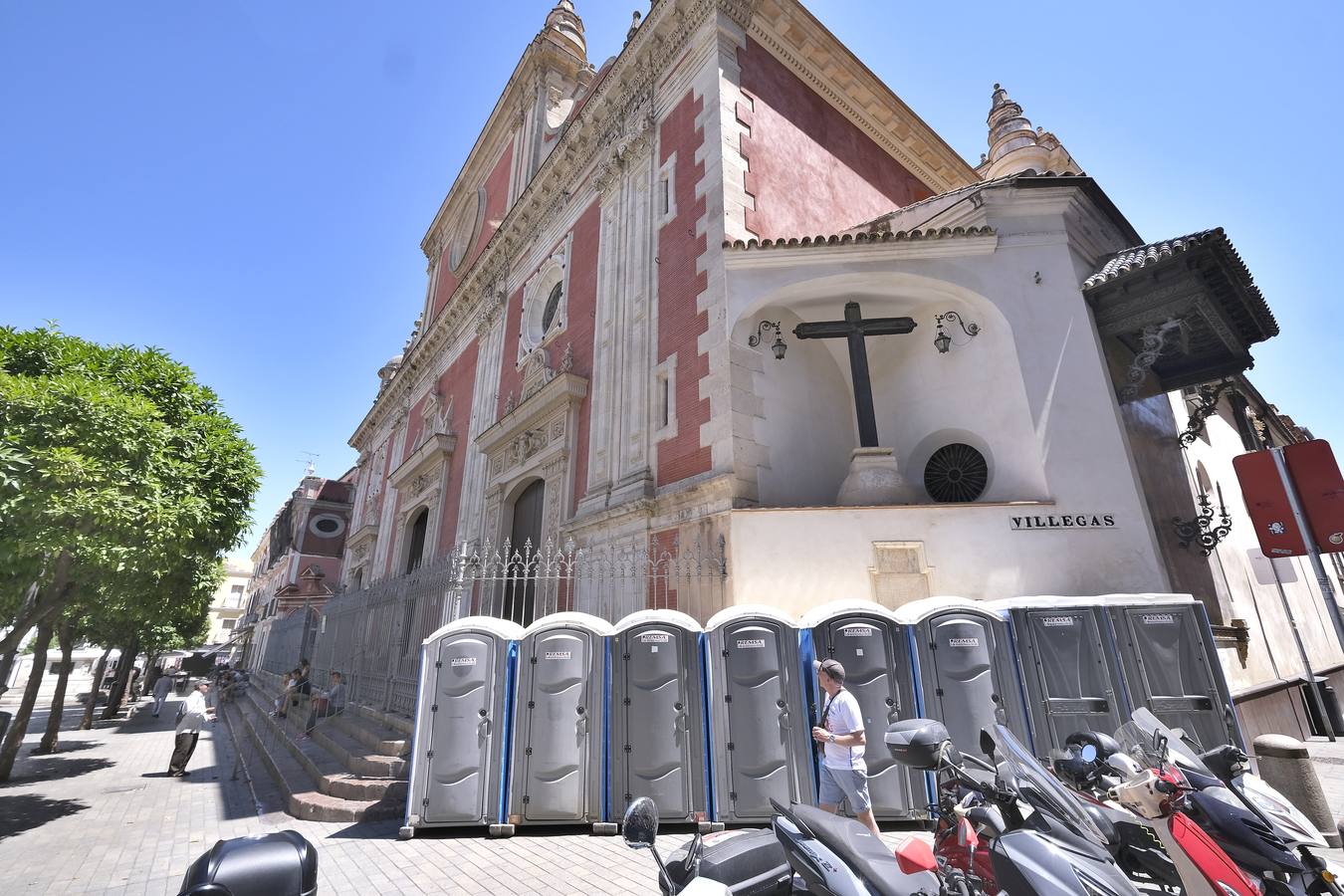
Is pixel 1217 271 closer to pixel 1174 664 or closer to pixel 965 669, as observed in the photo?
pixel 1174 664

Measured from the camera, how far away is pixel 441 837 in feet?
17.9

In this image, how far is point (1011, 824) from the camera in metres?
2.70

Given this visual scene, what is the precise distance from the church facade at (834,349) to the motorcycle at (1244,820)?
391cm

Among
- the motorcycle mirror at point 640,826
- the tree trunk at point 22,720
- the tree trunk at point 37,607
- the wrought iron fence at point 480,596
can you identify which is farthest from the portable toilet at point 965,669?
the tree trunk at point 22,720

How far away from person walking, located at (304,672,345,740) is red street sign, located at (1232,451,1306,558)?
47.4ft

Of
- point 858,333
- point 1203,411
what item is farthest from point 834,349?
point 1203,411

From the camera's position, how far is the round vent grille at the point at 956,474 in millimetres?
8773

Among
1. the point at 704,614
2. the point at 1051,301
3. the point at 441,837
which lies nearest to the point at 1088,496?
the point at 1051,301

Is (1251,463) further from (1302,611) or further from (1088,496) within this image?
(1302,611)

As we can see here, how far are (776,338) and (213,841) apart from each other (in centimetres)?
898

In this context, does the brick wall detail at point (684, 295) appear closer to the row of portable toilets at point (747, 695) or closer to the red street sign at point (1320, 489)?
the row of portable toilets at point (747, 695)

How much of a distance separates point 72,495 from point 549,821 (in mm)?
5877

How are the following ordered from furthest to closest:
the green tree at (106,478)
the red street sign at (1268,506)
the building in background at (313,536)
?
the building in background at (313,536) < the red street sign at (1268,506) < the green tree at (106,478)

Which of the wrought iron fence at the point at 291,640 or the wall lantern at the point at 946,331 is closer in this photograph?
the wall lantern at the point at 946,331
